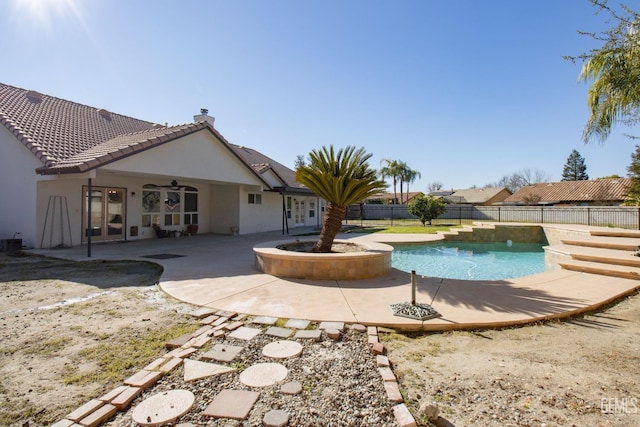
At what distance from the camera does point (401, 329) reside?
14.9 feet

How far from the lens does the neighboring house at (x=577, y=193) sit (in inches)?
1400

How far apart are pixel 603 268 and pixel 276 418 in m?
9.35

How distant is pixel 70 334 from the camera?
14.1 feet

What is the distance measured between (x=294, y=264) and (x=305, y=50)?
960 centimetres

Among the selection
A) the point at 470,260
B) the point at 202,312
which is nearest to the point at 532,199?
the point at 470,260

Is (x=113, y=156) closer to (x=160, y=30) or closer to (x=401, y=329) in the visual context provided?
(x=160, y=30)

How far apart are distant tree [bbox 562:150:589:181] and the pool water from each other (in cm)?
6888

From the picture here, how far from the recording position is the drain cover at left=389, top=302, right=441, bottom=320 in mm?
4820

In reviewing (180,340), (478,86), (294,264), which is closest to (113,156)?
(294,264)

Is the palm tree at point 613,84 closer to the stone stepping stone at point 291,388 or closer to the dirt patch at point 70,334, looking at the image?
the stone stepping stone at point 291,388

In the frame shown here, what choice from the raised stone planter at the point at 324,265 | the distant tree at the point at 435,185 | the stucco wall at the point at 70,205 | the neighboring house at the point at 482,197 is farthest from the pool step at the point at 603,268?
the distant tree at the point at 435,185

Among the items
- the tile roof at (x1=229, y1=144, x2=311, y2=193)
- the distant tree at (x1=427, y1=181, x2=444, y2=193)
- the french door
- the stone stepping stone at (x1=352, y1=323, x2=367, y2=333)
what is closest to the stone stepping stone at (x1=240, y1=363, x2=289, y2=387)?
the stone stepping stone at (x1=352, y1=323, x2=367, y2=333)

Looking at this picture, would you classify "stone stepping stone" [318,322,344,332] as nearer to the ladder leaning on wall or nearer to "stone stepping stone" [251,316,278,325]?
"stone stepping stone" [251,316,278,325]

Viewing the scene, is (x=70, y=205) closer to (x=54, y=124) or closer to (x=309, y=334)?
(x=54, y=124)
